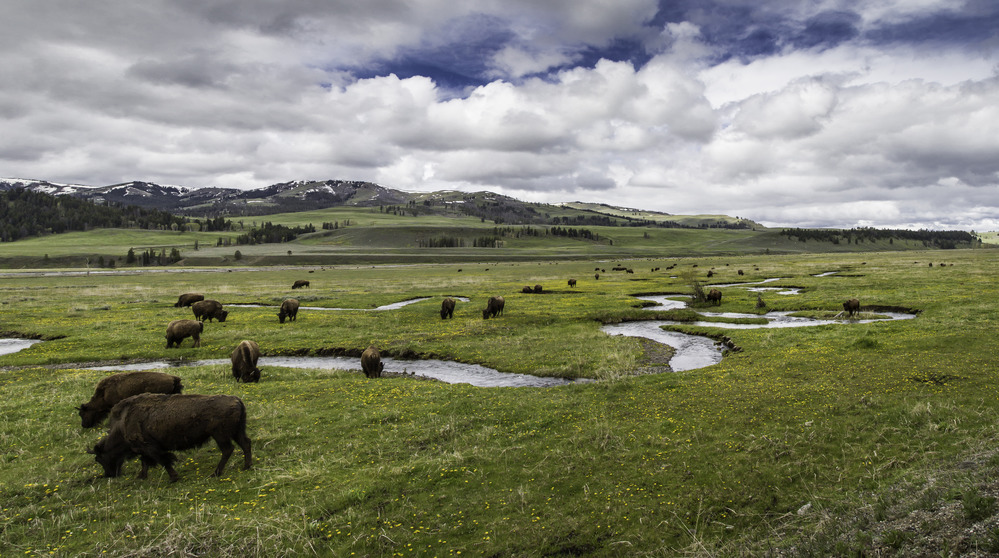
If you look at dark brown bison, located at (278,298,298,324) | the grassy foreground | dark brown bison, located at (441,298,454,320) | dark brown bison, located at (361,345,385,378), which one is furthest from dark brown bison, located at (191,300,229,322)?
dark brown bison, located at (361,345,385,378)

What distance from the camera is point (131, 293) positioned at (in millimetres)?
64812

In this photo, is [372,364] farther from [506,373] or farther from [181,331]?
[181,331]

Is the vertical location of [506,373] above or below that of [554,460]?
below

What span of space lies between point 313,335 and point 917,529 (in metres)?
33.1

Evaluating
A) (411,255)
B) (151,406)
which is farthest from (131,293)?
(411,255)

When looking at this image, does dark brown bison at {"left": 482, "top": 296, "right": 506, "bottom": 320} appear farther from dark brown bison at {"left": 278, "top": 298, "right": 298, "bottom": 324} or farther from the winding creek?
dark brown bison at {"left": 278, "top": 298, "right": 298, "bottom": 324}

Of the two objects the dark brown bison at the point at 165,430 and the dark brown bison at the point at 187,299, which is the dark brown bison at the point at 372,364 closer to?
the dark brown bison at the point at 165,430

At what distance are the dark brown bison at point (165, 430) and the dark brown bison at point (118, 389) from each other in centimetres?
462

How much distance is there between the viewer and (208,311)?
3912 cm

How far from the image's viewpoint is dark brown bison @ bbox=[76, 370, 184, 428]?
1509 cm

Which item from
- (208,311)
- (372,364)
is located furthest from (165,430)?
(208,311)

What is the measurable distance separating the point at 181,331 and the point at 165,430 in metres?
22.4

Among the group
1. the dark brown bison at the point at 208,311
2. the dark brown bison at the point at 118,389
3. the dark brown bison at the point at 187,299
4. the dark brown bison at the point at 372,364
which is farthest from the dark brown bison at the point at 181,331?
the dark brown bison at the point at 187,299

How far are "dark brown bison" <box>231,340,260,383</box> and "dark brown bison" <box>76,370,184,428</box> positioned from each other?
503 centimetres
